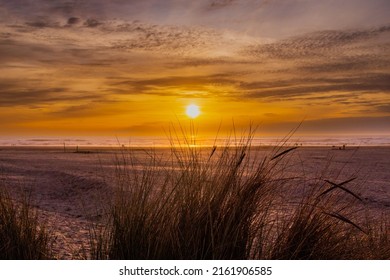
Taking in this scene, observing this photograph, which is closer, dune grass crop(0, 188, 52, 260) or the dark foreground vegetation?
the dark foreground vegetation

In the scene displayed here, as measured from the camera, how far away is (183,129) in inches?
155

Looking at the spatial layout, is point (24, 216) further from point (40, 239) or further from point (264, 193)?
point (264, 193)

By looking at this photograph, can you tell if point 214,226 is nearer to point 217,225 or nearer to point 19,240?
point 217,225

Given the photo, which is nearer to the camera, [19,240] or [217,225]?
[217,225]

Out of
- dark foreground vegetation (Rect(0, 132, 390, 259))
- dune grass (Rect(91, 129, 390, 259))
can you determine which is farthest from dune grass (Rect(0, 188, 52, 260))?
dune grass (Rect(91, 129, 390, 259))

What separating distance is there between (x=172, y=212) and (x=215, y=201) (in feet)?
0.94

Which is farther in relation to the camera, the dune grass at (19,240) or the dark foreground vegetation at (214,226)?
the dune grass at (19,240)

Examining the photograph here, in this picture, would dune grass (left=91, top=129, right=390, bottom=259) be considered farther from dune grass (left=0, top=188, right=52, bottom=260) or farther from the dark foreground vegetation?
dune grass (left=0, top=188, right=52, bottom=260)

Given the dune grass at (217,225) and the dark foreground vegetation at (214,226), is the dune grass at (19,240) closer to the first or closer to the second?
the dark foreground vegetation at (214,226)

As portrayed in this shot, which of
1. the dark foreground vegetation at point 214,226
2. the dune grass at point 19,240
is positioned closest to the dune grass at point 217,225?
the dark foreground vegetation at point 214,226

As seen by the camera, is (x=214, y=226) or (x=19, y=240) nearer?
(x=214, y=226)

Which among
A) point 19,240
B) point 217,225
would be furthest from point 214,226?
point 19,240
